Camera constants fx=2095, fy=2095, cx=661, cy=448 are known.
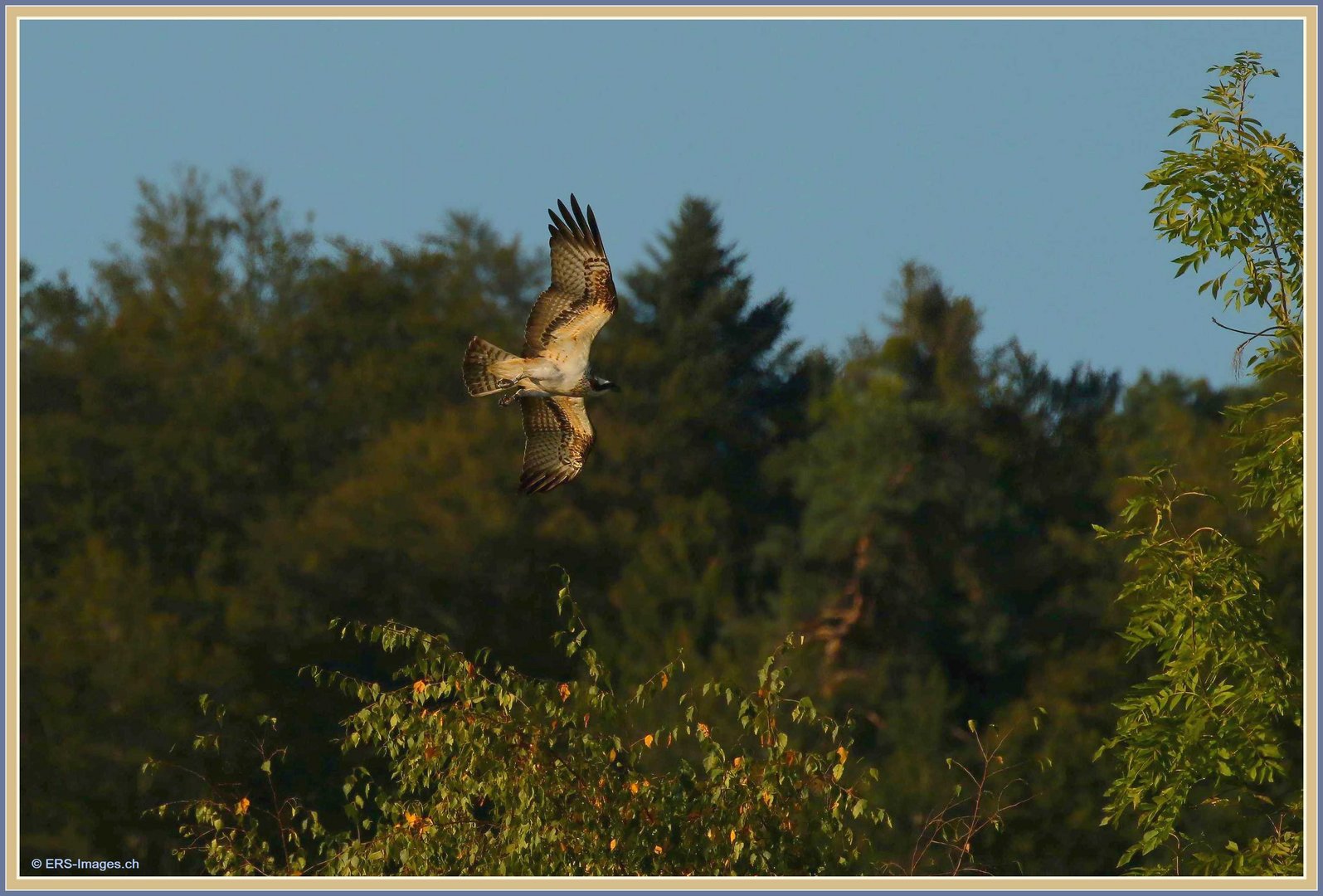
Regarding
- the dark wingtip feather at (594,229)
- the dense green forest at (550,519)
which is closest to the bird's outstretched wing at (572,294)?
the dark wingtip feather at (594,229)

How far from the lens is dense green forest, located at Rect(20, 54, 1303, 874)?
109ft

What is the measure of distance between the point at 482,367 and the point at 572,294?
33.5 inches

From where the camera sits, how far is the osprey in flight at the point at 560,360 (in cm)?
1167

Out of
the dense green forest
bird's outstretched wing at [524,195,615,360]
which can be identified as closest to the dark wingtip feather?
bird's outstretched wing at [524,195,615,360]

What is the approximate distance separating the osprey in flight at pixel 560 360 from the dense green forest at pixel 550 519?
19544 mm

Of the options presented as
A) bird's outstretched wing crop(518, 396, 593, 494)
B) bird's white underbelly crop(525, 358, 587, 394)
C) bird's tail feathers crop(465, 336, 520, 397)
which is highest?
bird's tail feathers crop(465, 336, 520, 397)

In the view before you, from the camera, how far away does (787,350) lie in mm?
41125

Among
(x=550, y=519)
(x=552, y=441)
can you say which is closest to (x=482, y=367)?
(x=552, y=441)

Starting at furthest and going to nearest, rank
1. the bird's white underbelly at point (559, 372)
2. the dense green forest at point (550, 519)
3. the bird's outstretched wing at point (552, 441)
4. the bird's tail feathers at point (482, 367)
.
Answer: the dense green forest at point (550, 519)
the bird's outstretched wing at point (552, 441)
the bird's tail feathers at point (482, 367)
the bird's white underbelly at point (559, 372)

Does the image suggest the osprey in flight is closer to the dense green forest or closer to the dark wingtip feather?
the dark wingtip feather

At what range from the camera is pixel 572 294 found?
11883 millimetres

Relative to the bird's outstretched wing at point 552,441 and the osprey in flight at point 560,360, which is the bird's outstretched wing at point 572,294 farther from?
the bird's outstretched wing at point 552,441

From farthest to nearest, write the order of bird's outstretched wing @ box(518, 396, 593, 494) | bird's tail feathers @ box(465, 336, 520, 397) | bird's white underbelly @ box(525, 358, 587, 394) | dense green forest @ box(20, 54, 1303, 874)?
1. dense green forest @ box(20, 54, 1303, 874)
2. bird's outstretched wing @ box(518, 396, 593, 494)
3. bird's tail feathers @ box(465, 336, 520, 397)
4. bird's white underbelly @ box(525, 358, 587, 394)

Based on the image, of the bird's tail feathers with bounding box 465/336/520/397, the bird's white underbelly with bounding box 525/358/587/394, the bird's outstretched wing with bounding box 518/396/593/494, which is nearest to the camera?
the bird's white underbelly with bounding box 525/358/587/394
